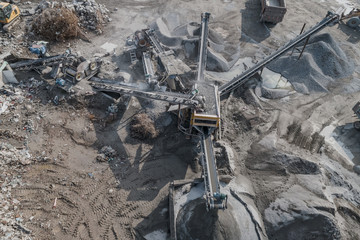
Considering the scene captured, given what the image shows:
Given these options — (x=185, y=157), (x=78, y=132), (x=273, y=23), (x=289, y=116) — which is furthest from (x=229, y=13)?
(x=78, y=132)

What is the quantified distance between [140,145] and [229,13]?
14.9 meters

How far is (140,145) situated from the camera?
12.7 meters

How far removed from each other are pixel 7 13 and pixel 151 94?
1236 centimetres

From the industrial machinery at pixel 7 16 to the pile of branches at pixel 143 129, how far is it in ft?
38.6

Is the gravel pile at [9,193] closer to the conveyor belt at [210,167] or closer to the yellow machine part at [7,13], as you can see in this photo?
the conveyor belt at [210,167]

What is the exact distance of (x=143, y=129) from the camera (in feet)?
41.7

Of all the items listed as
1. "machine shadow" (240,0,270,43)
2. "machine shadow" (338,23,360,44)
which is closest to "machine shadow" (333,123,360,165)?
"machine shadow" (240,0,270,43)

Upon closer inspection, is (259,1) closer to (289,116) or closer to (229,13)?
(229,13)

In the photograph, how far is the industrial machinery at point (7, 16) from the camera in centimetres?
1641

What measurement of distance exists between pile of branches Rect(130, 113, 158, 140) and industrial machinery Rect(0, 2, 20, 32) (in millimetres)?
11775

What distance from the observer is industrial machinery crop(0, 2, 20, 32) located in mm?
16406

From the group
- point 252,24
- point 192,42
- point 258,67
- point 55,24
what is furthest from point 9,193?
point 252,24

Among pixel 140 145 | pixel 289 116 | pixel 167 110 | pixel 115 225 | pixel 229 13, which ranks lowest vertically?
pixel 115 225

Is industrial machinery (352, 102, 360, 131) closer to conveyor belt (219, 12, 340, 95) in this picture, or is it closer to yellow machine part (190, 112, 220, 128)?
conveyor belt (219, 12, 340, 95)
